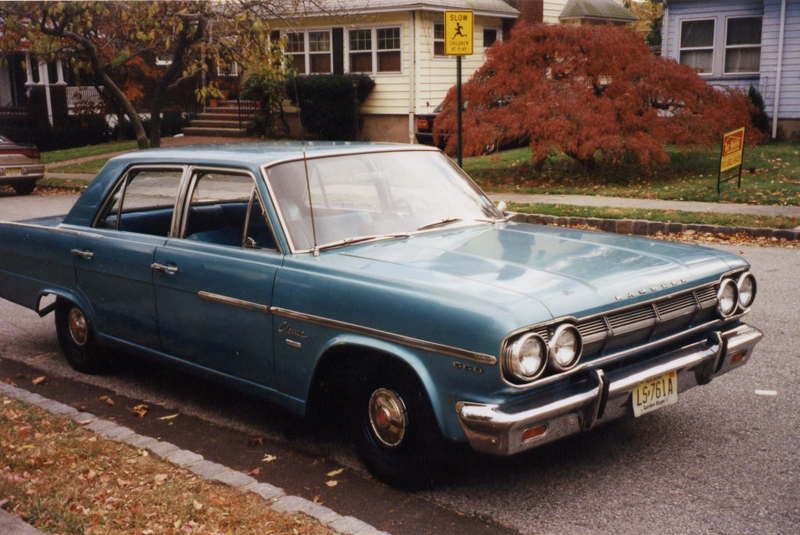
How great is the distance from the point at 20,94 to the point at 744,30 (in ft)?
87.4

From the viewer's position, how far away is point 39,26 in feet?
60.7

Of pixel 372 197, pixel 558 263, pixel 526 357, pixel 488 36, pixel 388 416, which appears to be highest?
pixel 488 36

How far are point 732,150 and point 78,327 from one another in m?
11.5

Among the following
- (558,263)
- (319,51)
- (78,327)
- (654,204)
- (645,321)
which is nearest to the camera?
(645,321)

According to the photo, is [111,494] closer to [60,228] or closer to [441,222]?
[441,222]

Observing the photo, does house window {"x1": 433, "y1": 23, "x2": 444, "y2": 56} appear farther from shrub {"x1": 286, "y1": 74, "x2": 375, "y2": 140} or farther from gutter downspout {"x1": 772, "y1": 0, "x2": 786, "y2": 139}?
gutter downspout {"x1": 772, "y1": 0, "x2": 786, "y2": 139}

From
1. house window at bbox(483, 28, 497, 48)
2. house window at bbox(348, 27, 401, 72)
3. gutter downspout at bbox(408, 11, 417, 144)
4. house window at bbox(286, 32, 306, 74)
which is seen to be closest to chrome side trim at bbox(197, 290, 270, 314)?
gutter downspout at bbox(408, 11, 417, 144)

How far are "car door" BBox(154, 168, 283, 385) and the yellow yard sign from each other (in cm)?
1080

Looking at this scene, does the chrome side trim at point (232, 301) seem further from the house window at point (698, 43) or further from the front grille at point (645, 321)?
the house window at point (698, 43)

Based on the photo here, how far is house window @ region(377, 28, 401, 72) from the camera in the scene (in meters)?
27.1

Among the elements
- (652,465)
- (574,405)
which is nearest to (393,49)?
(652,465)

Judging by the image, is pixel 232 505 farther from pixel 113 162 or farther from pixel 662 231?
pixel 662 231

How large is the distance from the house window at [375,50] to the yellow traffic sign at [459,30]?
571 inches

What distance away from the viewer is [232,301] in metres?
4.88
